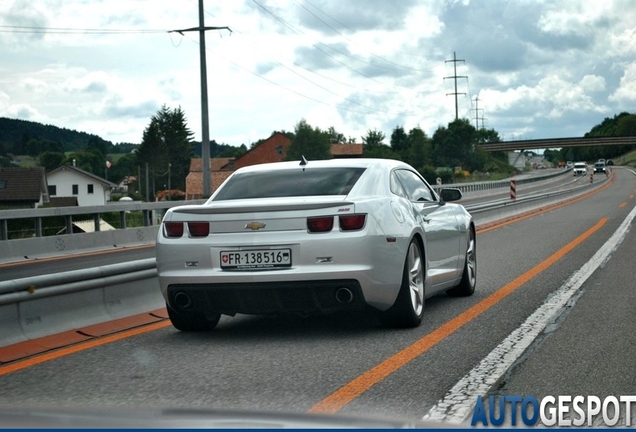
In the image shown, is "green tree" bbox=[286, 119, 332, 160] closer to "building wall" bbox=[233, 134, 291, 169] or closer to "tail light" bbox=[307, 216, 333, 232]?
"building wall" bbox=[233, 134, 291, 169]

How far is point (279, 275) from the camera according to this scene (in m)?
7.80

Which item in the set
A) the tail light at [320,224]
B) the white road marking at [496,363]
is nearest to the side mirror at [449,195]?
the white road marking at [496,363]

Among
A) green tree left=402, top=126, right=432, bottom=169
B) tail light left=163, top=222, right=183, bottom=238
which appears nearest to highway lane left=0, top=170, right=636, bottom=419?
tail light left=163, top=222, right=183, bottom=238

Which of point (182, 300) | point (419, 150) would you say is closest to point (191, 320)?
point (182, 300)

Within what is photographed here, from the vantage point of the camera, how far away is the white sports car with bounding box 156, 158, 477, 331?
7.85m

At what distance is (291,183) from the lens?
876cm

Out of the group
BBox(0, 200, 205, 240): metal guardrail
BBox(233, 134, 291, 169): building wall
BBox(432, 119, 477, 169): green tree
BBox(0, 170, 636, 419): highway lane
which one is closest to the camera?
BBox(0, 170, 636, 419): highway lane

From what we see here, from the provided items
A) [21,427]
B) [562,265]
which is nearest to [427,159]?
[562,265]

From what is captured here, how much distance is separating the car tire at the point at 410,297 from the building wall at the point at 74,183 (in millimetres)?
126367

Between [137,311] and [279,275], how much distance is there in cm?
241

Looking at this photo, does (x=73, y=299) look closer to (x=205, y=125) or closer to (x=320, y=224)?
(x=320, y=224)

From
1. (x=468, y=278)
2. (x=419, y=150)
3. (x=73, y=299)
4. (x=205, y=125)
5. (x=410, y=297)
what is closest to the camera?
(x=410, y=297)

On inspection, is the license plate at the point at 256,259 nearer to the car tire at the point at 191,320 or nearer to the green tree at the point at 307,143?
the car tire at the point at 191,320

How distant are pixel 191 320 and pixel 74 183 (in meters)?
129
